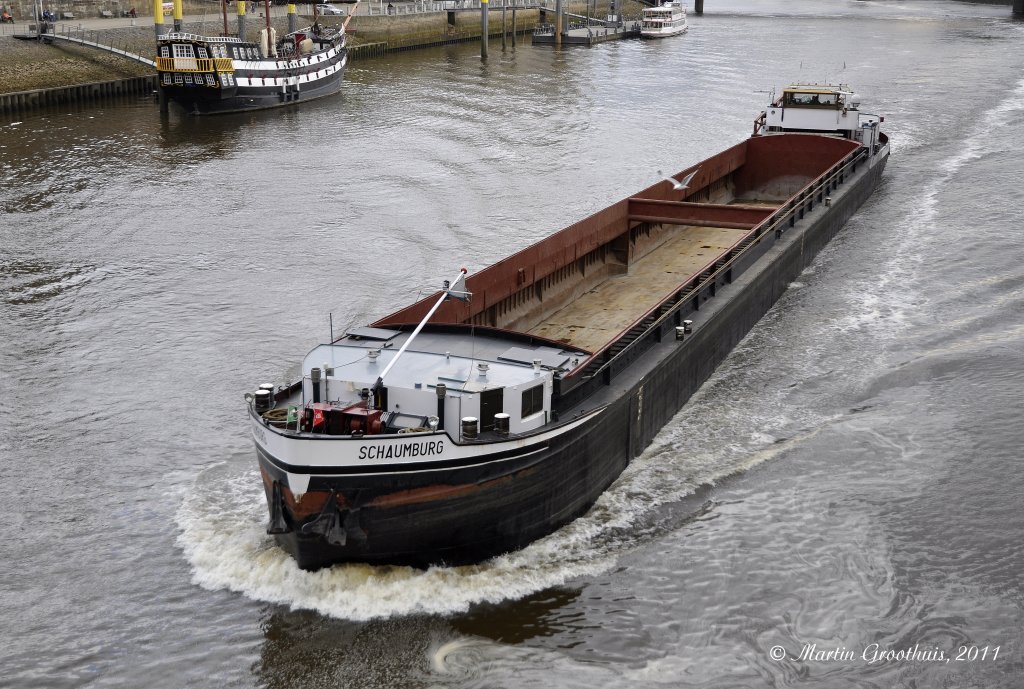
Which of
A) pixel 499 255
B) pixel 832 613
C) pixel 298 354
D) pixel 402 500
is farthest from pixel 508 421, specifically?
pixel 499 255

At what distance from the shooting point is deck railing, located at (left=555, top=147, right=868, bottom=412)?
16.1 metres

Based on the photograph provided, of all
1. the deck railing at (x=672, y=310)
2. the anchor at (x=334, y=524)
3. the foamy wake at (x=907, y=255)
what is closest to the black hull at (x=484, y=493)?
the anchor at (x=334, y=524)

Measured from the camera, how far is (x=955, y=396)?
20.8m

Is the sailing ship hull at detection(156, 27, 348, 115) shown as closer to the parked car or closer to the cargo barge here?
the parked car

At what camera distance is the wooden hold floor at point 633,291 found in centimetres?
2184

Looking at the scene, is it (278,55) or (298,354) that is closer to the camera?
(298,354)

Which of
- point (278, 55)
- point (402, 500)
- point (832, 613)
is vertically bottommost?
point (832, 613)

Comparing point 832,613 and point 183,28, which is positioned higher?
point 183,28

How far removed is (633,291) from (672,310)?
4.89m

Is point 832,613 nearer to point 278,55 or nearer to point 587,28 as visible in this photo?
point 278,55

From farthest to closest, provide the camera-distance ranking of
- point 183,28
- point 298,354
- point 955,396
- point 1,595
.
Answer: point 183,28
point 298,354
point 955,396
point 1,595

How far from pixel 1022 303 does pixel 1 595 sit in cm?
2132

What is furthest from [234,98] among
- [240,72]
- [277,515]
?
[277,515]

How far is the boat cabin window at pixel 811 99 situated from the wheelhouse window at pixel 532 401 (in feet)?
84.0
